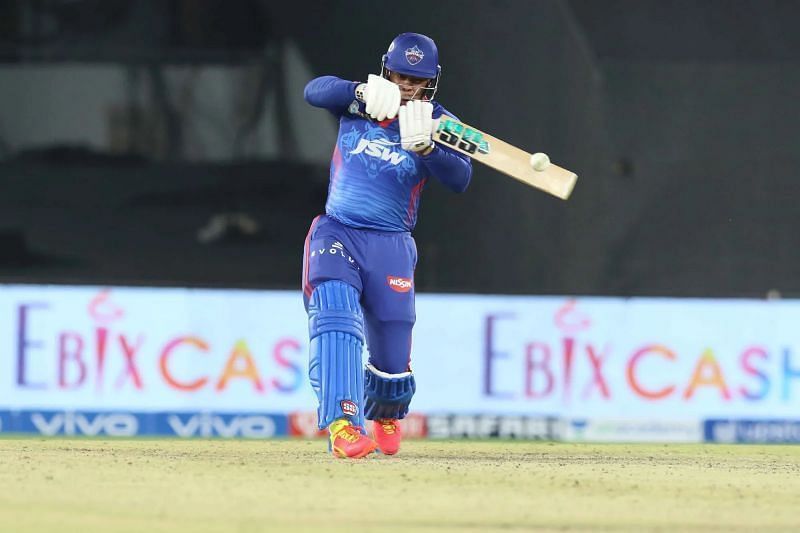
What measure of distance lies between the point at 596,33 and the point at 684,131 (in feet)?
2.33

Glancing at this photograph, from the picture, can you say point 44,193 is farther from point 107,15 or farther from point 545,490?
point 545,490

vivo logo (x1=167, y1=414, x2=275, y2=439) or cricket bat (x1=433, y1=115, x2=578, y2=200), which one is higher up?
cricket bat (x1=433, y1=115, x2=578, y2=200)

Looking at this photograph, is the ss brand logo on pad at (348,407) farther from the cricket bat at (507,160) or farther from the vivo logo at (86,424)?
the vivo logo at (86,424)

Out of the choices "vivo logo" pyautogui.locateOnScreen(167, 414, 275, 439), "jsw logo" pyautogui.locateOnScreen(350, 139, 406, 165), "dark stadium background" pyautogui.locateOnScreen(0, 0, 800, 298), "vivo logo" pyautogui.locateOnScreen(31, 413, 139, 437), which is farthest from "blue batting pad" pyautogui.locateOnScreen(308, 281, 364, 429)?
"dark stadium background" pyautogui.locateOnScreen(0, 0, 800, 298)

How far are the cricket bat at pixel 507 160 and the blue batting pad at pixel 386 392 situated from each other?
86 centimetres

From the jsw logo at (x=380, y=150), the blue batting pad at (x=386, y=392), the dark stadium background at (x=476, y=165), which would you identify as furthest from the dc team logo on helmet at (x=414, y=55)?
the dark stadium background at (x=476, y=165)

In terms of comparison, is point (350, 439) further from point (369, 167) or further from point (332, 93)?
point (332, 93)

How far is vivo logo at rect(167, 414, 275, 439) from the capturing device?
841 cm

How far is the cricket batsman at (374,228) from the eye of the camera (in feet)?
19.8

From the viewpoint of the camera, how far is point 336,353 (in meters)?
5.99

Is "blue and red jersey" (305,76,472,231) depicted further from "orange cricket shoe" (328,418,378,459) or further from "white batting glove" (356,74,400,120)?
"orange cricket shoe" (328,418,378,459)

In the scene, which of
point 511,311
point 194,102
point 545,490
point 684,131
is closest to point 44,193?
point 194,102

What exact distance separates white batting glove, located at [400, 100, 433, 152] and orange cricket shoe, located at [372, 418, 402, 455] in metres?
1.15

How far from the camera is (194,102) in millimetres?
9469
